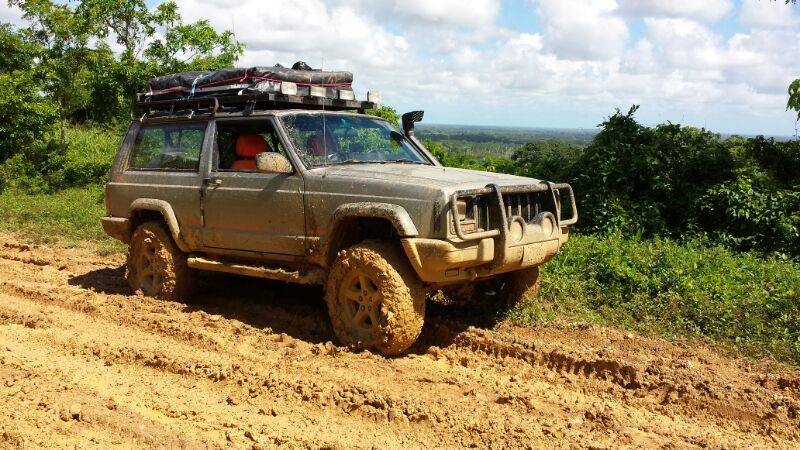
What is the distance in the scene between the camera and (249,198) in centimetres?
632

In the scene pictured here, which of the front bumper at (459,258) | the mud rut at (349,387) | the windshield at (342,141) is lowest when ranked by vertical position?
the mud rut at (349,387)

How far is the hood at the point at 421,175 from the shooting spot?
5418mm

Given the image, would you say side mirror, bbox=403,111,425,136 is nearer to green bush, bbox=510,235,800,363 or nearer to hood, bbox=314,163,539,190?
hood, bbox=314,163,539,190

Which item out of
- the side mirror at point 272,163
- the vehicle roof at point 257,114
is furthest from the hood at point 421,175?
the vehicle roof at point 257,114

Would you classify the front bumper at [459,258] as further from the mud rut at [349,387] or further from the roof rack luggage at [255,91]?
the roof rack luggage at [255,91]

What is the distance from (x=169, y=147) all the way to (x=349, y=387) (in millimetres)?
3495

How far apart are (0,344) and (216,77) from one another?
285 centimetres

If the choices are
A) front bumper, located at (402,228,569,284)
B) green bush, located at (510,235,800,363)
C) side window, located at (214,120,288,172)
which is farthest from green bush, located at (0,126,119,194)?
front bumper, located at (402,228,569,284)

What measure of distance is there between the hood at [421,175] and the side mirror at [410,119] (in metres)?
0.80

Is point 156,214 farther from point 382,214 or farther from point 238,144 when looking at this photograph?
point 382,214

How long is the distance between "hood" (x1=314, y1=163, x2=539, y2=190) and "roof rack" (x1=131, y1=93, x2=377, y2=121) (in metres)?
0.88

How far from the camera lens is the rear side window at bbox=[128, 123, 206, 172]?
693 centimetres

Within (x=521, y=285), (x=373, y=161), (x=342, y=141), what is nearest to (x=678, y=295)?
(x=521, y=285)

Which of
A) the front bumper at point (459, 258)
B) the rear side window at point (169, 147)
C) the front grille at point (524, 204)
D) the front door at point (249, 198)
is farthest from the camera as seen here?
the rear side window at point (169, 147)
